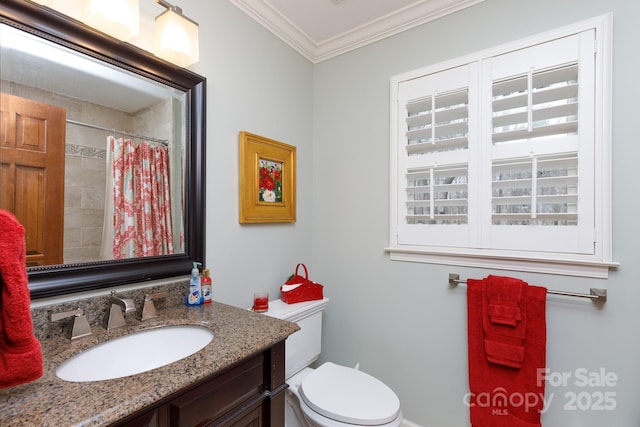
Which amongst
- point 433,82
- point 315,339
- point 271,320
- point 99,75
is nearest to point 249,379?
point 271,320

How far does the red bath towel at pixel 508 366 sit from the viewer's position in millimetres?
1371

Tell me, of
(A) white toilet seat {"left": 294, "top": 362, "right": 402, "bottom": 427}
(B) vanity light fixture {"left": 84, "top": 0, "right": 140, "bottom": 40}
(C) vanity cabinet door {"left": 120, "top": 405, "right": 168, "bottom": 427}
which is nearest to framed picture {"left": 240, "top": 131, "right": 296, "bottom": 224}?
(B) vanity light fixture {"left": 84, "top": 0, "right": 140, "bottom": 40}

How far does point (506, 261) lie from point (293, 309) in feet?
3.69

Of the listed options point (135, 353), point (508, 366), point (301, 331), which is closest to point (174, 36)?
point (135, 353)

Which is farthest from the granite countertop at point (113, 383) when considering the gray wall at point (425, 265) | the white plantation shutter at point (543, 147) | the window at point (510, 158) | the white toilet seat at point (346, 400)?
the white plantation shutter at point (543, 147)

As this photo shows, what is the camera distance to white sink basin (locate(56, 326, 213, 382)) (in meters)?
0.89

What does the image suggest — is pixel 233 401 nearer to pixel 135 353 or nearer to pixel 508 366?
pixel 135 353

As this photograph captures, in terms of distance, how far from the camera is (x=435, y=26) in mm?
1699

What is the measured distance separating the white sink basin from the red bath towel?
1265 mm

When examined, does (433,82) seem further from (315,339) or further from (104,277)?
(104,277)

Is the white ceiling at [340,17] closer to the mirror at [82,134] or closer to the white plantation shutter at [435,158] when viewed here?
the white plantation shutter at [435,158]

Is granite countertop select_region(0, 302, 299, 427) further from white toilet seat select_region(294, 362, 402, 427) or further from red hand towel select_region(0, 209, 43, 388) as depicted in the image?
white toilet seat select_region(294, 362, 402, 427)

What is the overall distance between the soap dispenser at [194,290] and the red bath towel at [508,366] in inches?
51.4

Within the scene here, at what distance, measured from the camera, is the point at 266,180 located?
1.77 metres
